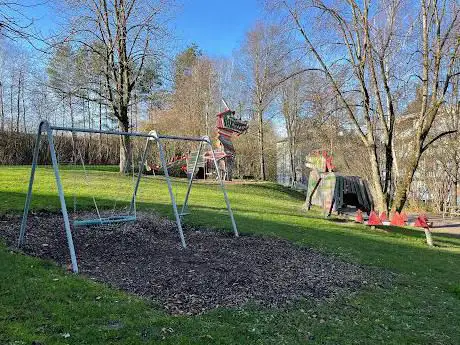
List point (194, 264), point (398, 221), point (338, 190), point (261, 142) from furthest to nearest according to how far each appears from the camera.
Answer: point (261, 142), point (338, 190), point (398, 221), point (194, 264)

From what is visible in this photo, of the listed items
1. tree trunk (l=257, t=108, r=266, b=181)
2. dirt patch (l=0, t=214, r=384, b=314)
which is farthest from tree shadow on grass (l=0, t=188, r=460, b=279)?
tree trunk (l=257, t=108, r=266, b=181)

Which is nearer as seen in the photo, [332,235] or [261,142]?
[332,235]

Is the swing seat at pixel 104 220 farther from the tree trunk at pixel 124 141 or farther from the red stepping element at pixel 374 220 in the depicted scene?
the tree trunk at pixel 124 141

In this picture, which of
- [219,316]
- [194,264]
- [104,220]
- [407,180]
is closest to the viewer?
[219,316]

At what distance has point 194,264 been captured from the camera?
6.10 m

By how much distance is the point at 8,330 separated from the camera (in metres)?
3.39

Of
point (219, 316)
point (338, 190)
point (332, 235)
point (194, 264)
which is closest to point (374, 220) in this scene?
point (338, 190)

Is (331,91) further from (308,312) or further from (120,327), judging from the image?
(120,327)

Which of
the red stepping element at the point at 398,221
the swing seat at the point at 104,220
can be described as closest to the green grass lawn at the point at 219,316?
the swing seat at the point at 104,220

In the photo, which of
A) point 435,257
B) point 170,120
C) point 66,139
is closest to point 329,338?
point 435,257

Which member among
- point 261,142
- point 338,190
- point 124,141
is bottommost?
point 338,190

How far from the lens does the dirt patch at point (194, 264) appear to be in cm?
496

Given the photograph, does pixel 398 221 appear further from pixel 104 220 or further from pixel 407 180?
pixel 104 220

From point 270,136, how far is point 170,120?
11.4 m
